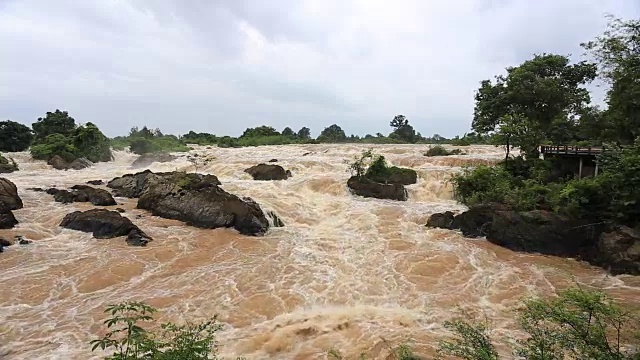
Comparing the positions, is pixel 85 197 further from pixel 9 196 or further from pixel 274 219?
pixel 274 219

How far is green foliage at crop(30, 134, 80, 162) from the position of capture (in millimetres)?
33625

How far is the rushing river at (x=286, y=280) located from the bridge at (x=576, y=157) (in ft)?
19.4

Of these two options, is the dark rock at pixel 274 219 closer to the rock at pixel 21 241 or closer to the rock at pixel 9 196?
the rock at pixel 21 241

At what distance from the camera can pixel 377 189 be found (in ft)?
71.6

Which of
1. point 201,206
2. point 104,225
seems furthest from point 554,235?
point 104,225

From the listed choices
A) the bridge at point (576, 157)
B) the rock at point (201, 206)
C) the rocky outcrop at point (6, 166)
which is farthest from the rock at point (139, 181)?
the bridge at point (576, 157)

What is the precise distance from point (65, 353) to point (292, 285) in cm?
555

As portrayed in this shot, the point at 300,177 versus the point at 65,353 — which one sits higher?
the point at 300,177

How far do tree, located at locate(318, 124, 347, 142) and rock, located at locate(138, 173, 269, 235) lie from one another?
4139 cm

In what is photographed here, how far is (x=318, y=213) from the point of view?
19.6m

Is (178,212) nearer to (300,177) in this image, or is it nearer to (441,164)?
(300,177)

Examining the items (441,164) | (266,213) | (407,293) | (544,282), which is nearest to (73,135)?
(266,213)

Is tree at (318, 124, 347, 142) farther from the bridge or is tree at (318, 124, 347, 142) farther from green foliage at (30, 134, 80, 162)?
the bridge

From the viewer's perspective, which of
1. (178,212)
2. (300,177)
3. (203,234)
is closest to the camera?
(203,234)
